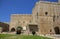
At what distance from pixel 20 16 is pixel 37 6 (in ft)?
37.3

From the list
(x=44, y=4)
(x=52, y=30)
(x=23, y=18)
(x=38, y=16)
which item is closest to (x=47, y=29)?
(x=52, y=30)

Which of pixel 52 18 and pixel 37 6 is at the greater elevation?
pixel 37 6

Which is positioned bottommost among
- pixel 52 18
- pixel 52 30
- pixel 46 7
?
pixel 52 30

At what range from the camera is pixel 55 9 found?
3847 centimetres

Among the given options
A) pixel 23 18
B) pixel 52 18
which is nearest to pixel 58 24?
pixel 52 18

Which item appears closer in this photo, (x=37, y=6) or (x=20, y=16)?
(x=37, y=6)

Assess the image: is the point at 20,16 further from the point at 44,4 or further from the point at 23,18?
the point at 44,4

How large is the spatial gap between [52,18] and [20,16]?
13984 mm

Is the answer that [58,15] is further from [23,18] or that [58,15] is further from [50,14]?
[23,18]

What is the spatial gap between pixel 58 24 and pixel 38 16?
5408 mm

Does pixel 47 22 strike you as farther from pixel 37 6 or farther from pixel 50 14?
pixel 37 6

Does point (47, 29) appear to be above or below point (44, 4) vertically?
below

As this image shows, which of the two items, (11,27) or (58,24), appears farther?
(11,27)

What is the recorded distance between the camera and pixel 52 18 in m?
38.2
